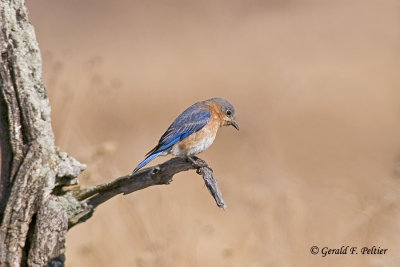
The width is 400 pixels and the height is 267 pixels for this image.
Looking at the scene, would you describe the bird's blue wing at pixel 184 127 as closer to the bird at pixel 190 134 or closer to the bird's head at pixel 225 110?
the bird at pixel 190 134

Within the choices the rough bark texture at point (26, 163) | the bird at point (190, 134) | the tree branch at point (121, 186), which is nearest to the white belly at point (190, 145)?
the bird at point (190, 134)

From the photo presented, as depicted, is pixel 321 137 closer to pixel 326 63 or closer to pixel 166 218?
pixel 326 63

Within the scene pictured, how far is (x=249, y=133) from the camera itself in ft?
26.3

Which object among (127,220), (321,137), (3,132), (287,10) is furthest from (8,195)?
(287,10)

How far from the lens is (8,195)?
4.21 metres

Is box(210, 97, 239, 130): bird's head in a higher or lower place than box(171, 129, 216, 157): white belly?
higher

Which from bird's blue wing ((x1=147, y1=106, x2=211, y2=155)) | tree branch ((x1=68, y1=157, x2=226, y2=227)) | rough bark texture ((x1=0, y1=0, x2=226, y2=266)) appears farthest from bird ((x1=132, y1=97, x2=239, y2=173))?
rough bark texture ((x1=0, y1=0, x2=226, y2=266))

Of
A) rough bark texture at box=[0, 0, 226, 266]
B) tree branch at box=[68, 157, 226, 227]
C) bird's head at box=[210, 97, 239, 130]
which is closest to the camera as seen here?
rough bark texture at box=[0, 0, 226, 266]

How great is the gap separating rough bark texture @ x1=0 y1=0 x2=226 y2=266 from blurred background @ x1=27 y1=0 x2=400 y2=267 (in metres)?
1.40

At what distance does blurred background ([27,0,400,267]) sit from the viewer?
6.35 m

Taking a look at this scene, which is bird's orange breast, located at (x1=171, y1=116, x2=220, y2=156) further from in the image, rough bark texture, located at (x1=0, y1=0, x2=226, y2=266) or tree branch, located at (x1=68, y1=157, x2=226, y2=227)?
rough bark texture, located at (x1=0, y1=0, x2=226, y2=266)

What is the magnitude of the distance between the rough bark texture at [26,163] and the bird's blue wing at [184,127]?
1604 millimetres

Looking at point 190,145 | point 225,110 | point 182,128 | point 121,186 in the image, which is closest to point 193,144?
point 190,145

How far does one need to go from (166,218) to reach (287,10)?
41.8ft
